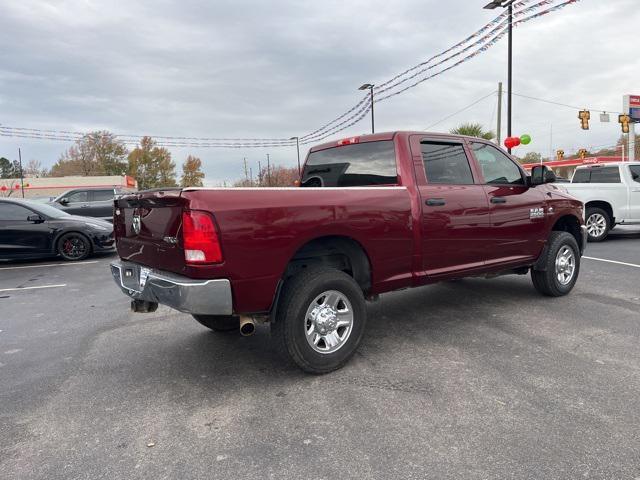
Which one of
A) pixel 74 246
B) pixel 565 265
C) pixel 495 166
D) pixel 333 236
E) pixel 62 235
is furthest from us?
pixel 74 246

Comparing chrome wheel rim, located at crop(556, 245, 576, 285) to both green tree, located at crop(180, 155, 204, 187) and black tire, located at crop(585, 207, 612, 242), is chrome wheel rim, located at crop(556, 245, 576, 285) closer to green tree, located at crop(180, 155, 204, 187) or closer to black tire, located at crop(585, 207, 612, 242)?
black tire, located at crop(585, 207, 612, 242)

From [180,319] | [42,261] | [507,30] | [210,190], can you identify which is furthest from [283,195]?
[507,30]

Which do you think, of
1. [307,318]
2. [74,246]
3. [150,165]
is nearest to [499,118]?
[74,246]

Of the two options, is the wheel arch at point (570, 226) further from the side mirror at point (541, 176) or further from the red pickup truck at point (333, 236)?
the side mirror at point (541, 176)

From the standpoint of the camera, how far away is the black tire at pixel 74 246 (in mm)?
9875

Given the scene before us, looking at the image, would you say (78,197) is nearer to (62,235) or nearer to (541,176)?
(62,235)

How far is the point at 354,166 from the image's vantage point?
4.52 meters

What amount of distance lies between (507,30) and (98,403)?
1803 cm

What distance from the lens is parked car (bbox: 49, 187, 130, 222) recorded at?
16750mm

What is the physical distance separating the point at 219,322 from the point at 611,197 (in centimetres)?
1030

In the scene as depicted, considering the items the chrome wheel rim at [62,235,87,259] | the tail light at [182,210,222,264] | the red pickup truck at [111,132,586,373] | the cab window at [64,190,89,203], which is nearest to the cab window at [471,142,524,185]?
the red pickup truck at [111,132,586,373]

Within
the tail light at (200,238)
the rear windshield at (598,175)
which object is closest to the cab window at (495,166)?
the tail light at (200,238)

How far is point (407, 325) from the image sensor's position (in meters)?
4.73

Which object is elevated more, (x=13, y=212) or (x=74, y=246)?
(x=13, y=212)
